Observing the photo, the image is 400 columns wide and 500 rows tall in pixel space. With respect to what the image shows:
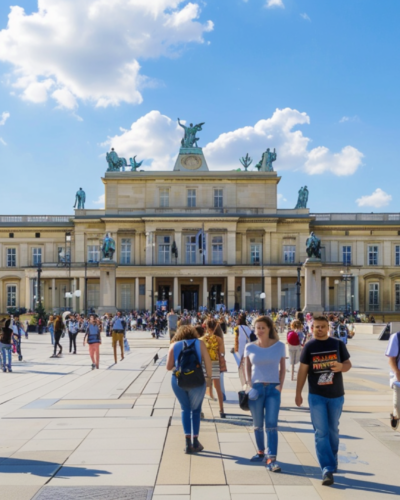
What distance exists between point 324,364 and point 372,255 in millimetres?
76510

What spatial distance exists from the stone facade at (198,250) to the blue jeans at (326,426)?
65.8m

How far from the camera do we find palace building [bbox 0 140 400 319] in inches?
2987

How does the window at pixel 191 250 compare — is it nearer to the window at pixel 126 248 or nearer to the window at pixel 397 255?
the window at pixel 126 248

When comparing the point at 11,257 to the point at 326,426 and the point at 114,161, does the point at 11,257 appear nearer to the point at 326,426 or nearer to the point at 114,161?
the point at 114,161

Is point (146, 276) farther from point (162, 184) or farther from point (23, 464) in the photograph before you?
point (23, 464)

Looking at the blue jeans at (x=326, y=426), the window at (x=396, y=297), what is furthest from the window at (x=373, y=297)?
the blue jeans at (x=326, y=426)

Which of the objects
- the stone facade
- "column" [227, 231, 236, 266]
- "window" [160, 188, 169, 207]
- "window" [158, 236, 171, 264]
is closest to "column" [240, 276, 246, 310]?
the stone facade

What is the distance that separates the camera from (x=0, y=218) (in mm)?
84375

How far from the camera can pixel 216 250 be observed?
77.8 meters

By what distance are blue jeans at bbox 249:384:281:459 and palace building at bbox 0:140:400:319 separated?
2529 inches

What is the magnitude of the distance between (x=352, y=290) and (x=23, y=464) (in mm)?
72689

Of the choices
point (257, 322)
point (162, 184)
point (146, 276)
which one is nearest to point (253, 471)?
point (257, 322)

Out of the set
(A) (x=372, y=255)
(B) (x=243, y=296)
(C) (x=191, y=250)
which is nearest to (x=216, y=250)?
(C) (x=191, y=250)

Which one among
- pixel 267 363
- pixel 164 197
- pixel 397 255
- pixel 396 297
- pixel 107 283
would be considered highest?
pixel 164 197
